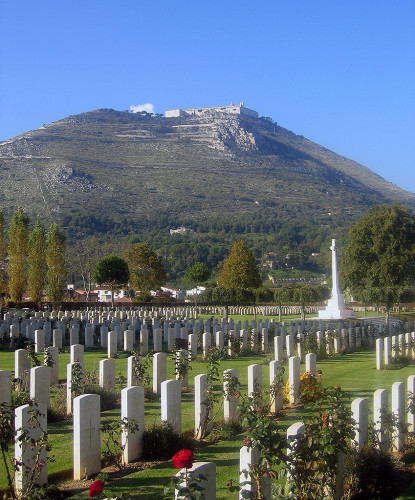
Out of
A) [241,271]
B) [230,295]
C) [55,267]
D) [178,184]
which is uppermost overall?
[178,184]

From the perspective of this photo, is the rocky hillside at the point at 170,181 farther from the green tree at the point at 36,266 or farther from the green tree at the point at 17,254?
the green tree at the point at 17,254

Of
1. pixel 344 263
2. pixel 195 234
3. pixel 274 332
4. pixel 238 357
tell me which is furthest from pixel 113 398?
pixel 195 234

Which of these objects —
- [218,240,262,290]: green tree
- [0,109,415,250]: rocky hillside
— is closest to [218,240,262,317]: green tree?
[218,240,262,290]: green tree

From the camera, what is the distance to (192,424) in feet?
28.0

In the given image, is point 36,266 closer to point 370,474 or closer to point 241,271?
point 241,271

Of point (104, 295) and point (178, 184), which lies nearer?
point (104, 295)

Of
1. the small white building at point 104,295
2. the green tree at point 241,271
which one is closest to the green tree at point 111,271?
the green tree at point 241,271

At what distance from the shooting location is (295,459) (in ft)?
17.8

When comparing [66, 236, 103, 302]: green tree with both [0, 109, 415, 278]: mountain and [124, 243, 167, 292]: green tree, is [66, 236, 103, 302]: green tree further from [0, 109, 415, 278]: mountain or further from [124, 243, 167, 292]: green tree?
[0, 109, 415, 278]: mountain

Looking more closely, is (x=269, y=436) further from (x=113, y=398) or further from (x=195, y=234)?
(x=195, y=234)

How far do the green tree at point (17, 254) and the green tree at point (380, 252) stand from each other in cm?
2117

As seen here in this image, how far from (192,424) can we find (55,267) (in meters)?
35.9

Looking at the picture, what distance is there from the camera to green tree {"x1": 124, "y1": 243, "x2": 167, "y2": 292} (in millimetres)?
50562

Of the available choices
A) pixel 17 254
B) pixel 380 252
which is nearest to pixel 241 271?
pixel 380 252
